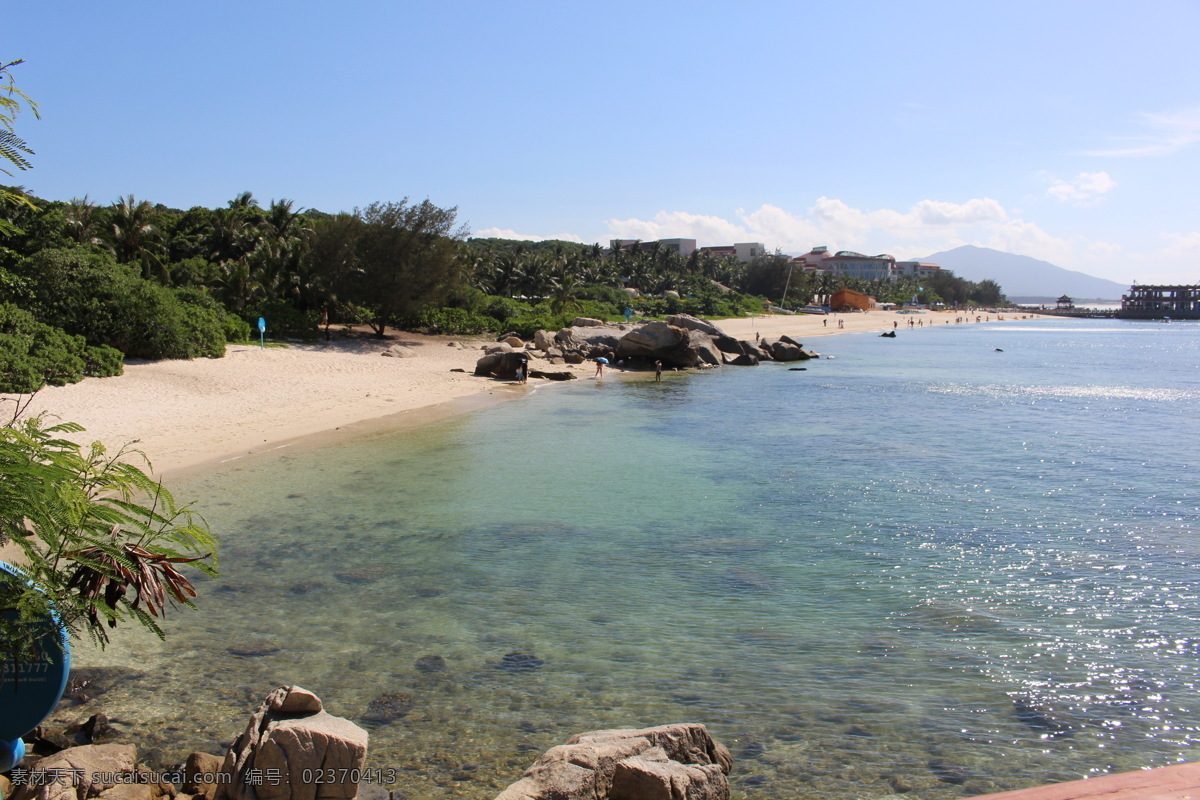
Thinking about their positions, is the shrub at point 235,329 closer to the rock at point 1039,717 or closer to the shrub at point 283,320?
the shrub at point 283,320

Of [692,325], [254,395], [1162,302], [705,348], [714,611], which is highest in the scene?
[1162,302]

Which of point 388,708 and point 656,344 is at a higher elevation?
point 656,344

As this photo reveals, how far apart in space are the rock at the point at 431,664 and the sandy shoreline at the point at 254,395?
573 cm

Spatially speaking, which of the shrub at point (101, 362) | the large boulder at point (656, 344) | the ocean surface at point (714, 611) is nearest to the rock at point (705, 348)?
the large boulder at point (656, 344)

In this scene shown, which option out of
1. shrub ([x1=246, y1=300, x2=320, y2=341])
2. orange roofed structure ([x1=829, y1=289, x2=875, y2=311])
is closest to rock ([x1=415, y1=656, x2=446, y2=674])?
shrub ([x1=246, y1=300, x2=320, y2=341])

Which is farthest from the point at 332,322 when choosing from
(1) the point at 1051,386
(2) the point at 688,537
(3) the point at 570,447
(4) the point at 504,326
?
(1) the point at 1051,386

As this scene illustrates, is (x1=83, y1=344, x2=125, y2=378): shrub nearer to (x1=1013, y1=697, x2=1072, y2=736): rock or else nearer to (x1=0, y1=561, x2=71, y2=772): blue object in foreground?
(x1=0, y1=561, x2=71, y2=772): blue object in foreground

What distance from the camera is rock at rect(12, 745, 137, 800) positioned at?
529 cm

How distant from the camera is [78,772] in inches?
222

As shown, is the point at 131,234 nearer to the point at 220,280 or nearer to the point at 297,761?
the point at 220,280

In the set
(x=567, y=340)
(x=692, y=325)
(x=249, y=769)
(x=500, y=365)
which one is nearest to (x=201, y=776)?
(x=249, y=769)

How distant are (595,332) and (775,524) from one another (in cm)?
3632

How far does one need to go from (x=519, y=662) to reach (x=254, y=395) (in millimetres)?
20475

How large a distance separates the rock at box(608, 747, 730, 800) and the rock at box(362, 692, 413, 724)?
3.08 m
